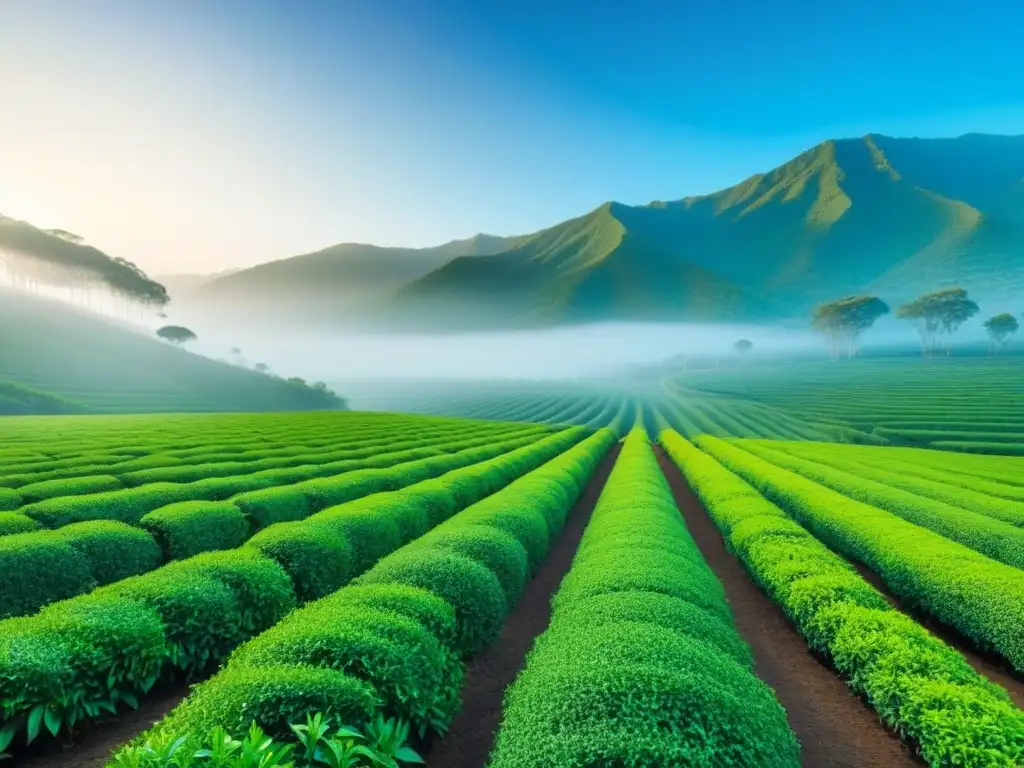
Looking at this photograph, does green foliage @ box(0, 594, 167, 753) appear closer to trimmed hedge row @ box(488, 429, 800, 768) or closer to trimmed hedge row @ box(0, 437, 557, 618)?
trimmed hedge row @ box(0, 437, 557, 618)

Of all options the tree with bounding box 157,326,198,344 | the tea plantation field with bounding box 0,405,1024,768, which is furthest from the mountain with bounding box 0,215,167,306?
the tea plantation field with bounding box 0,405,1024,768

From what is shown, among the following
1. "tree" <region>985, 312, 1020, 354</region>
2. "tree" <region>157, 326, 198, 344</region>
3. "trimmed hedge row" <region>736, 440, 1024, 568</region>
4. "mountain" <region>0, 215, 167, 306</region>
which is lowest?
"trimmed hedge row" <region>736, 440, 1024, 568</region>

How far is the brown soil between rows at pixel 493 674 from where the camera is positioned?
7.50 meters

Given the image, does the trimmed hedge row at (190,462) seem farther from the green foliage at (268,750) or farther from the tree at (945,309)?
the tree at (945,309)

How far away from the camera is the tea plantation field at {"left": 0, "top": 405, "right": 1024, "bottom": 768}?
5434mm

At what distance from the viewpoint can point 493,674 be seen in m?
9.86

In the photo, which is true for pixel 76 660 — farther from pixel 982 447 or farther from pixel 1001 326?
pixel 1001 326

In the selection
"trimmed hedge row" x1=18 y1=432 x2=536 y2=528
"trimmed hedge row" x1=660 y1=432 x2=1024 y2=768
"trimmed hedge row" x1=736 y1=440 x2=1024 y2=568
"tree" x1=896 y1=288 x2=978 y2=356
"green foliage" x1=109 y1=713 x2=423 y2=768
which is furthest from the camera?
"tree" x1=896 y1=288 x2=978 y2=356

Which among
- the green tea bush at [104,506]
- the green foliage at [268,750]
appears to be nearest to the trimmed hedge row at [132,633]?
the green foliage at [268,750]

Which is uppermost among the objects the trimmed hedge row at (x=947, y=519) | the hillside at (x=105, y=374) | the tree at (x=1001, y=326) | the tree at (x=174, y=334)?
the tree at (x=1001, y=326)

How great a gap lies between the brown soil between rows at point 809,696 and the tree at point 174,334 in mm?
138791

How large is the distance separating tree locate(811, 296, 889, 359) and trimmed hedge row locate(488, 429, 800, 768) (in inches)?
6673

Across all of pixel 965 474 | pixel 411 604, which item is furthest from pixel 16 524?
pixel 965 474

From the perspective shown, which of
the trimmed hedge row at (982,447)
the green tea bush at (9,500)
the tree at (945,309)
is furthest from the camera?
the tree at (945,309)
